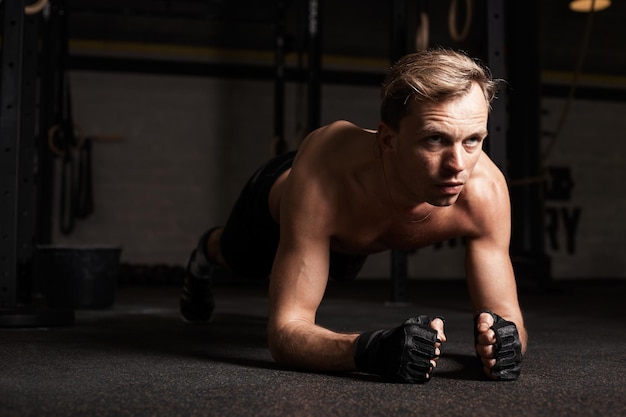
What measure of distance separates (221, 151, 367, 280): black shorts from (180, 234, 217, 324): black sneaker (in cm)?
Result: 28

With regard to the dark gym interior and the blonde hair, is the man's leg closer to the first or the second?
the dark gym interior

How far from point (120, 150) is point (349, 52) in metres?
2.85

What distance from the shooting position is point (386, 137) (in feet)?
6.10

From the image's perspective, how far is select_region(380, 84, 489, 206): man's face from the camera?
5.55ft

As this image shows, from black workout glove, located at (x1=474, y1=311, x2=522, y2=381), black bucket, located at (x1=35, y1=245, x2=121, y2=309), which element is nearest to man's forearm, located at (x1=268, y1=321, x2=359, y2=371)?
black workout glove, located at (x1=474, y1=311, x2=522, y2=381)

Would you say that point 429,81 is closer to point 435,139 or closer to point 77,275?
point 435,139

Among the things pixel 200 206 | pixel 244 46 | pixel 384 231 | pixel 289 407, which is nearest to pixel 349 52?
pixel 244 46

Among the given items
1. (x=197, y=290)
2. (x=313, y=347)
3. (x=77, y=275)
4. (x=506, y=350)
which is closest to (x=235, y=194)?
(x=77, y=275)

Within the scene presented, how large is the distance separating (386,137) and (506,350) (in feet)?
1.91

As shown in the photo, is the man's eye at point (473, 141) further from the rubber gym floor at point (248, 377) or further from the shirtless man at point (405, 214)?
the rubber gym floor at point (248, 377)

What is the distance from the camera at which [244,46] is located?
28.0 ft

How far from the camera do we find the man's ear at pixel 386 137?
6.01 feet

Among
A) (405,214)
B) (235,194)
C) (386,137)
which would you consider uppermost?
(386,137)

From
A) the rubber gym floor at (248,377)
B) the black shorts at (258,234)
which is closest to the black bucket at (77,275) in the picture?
the rubber gym floor at (248,377)
